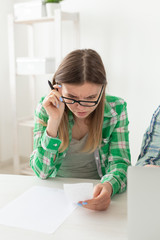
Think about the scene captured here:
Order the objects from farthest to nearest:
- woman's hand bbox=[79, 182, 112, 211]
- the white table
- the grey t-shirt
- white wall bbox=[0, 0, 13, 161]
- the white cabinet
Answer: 1. white wall bbox=[0, 0, 13, 161]
2. the white cabinet
3. the grey t-shirt
4. woman's hand bbox=[79, 182, 112, 211]
5. the white table

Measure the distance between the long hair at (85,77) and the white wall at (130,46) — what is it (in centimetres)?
132

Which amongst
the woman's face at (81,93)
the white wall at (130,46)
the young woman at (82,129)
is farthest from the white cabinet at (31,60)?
the woman's face at (81,93)

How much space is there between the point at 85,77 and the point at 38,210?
1.78 feet

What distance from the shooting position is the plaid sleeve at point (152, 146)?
1.36 metres

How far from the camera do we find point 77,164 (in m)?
1.54

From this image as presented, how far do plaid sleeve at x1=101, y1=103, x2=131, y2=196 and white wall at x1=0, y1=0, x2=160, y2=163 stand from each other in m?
1.27

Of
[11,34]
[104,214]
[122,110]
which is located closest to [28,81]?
[11,34]

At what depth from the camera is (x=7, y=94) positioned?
3.40 metres

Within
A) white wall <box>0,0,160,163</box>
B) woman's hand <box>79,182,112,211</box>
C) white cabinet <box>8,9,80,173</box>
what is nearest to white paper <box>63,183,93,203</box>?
woman's hand <box>79,182,112,211</box>

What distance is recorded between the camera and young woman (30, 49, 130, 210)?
1304 millimetres

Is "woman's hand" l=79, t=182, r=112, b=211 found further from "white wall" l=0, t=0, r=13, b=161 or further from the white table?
"white wall" l=0, t=0, r=13, b=161

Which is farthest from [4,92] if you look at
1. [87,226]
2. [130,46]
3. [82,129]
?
[87,226]

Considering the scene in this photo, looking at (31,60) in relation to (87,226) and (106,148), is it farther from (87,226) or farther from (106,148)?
(87,226)

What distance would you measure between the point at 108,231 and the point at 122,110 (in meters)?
0.69
